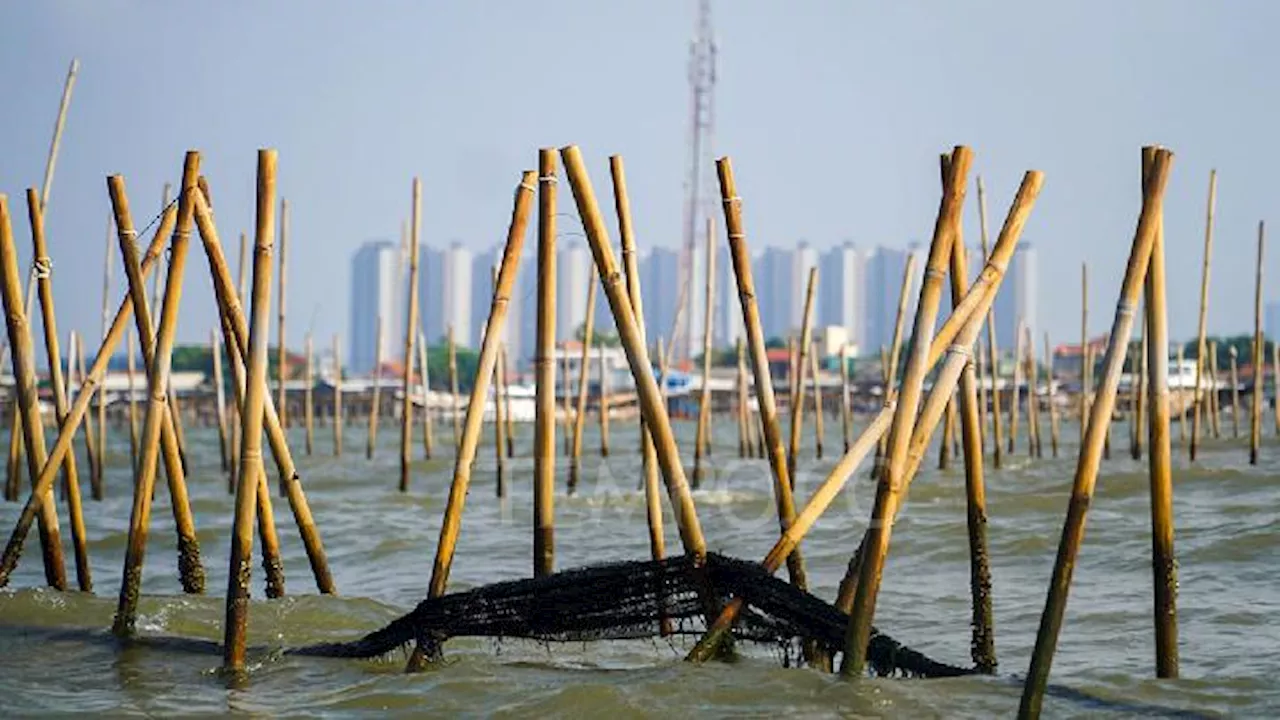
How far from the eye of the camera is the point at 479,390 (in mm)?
6688

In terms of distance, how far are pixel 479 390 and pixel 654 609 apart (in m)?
Answer: 1.19

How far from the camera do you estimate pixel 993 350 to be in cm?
2070

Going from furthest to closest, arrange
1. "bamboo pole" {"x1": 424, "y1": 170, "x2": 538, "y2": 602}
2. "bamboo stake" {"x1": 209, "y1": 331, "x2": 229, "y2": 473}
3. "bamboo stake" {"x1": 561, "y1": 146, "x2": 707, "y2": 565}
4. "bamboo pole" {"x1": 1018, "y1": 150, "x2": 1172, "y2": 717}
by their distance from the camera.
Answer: "bamboo stake" {"x1": 209, "y1": 331, "x2": 229, "y2": 473}
"bamboo pole" {"x1": 424, "y1": 170, "x2": 538, "y2": 602}
"bamboo stake" {"x1": 561, "y1": 146, "x2": 707, "y2": 565}
"bamboo pole" {"x1": 1018, "y1": 150, "x2": 1172, "y2": 717}

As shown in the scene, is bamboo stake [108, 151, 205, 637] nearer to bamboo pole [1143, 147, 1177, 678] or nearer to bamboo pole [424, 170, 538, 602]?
bamboo pole [424, 170, 538, 602]

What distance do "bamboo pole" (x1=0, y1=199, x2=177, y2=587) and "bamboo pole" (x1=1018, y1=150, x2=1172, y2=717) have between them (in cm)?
407

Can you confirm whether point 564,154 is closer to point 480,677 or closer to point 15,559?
point 480,677

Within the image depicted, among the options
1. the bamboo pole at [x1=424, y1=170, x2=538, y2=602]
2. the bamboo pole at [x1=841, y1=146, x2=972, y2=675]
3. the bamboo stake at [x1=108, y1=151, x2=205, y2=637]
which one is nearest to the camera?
the bamboo pole at [x1=841, y1=146, x2=972, y2=675]

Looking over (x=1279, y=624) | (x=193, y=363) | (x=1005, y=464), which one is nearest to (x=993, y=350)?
(x=1005, y=464)

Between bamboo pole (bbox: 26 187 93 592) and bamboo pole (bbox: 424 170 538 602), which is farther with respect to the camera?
bamboo pole (bbox: 26 187 93 592)

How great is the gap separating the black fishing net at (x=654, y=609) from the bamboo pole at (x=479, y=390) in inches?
7.7

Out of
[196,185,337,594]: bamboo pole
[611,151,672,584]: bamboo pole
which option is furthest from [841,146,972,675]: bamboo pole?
[196,185,337,594]: bamboo pole

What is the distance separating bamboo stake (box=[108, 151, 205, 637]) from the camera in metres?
6.81

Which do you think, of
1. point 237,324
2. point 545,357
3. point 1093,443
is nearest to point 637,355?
point 545,357

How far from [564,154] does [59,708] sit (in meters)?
2.71
